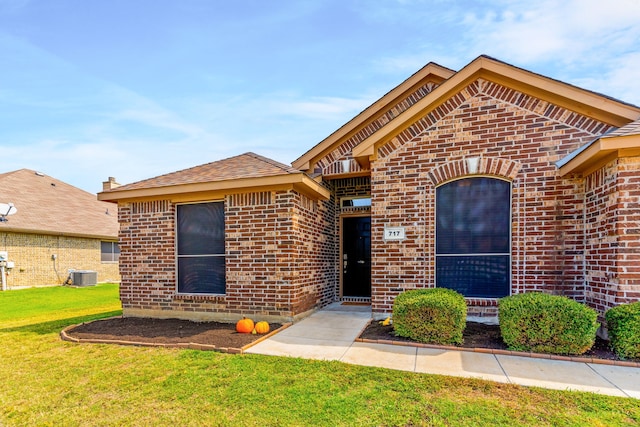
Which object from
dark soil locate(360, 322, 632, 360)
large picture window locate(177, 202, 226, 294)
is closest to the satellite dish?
large picture window locate(177, 202, 226, 294)

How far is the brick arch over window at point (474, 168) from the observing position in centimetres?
569

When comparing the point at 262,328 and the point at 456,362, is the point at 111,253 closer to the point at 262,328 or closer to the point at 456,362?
the point at 262,328

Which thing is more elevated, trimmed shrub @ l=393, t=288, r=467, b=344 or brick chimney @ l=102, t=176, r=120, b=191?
brick chimney @ l=102, t=176, r=120, b=191

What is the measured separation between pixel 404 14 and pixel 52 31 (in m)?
7.85

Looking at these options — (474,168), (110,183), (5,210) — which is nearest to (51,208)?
(110,183)

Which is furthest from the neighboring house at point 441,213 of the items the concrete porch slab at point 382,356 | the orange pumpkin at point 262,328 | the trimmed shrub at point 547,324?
the concrete porch slab at point 382,356

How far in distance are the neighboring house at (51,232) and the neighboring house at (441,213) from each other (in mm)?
11268

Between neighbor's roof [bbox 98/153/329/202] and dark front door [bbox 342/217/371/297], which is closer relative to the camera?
neighbor's roof [bbox 98/153/329/202]

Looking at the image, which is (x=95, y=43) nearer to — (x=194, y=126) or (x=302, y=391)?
(x=194, y=126)

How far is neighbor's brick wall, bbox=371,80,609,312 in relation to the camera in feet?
17.8

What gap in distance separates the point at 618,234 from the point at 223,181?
665 centimetres

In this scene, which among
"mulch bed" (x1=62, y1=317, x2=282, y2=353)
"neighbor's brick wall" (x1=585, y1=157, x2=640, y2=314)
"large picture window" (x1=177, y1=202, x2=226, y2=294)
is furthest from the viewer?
"large picture window" (x1=177, y1=202, x2=226, y2=294)

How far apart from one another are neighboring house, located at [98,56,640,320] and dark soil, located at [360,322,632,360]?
47 centimetres

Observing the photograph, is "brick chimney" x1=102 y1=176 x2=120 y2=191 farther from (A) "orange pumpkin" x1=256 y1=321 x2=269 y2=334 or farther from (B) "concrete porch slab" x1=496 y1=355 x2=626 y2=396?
(B) "concrete porch slab" x1=496 y1=355 x2=626 y2=396
